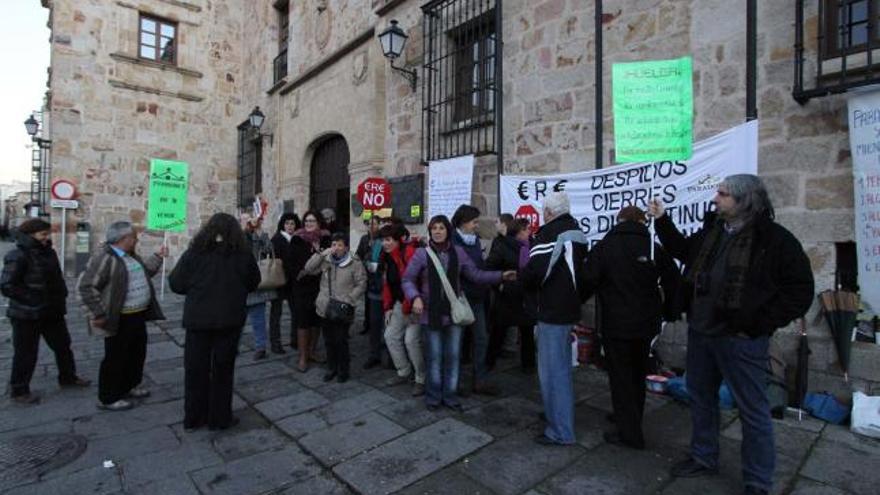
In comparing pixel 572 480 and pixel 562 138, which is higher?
pixel 562 138

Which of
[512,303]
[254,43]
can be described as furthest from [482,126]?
[254,43]

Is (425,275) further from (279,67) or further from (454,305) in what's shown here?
(279,67)

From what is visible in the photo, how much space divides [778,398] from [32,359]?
6.28 meters

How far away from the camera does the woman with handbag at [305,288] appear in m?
5.04

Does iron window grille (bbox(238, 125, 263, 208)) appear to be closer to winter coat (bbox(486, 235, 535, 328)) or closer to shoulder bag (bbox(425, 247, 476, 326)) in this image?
winter coat (bbox(486, 235, 535, 328))

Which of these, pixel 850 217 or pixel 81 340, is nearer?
pixel 850 217

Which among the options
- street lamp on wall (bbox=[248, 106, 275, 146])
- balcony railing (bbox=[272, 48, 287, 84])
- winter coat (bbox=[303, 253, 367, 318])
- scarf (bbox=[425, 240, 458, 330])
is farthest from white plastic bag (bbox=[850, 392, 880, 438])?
balcony railing (bbox=[272, 48, 287, 84])

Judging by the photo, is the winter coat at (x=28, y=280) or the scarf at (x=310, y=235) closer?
the winter coat at (x=28, y=280)

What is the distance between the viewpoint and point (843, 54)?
11.6 feet

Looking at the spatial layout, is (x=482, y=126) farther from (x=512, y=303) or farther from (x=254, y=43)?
(x=254, y=43)

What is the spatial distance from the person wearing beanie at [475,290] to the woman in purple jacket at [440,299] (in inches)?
6.1

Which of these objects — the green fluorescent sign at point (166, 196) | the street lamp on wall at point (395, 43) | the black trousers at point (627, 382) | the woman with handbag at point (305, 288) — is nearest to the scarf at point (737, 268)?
the black trousers at point (627, 382)

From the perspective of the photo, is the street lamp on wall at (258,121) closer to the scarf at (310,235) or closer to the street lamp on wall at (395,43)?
the street lamp on wall at (395,43)

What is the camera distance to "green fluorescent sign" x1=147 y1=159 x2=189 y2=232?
28.3ft
